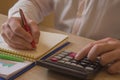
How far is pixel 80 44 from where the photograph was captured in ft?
2.82

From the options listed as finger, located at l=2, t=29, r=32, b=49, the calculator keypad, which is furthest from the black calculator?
finger, located at l=2, t=29, r=32, b=49

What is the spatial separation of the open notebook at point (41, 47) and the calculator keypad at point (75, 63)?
0.22 feet

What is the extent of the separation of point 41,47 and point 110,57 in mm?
219

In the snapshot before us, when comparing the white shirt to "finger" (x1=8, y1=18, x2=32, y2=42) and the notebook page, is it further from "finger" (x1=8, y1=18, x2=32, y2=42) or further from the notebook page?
the notebook page

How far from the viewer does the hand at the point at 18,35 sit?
74 cm

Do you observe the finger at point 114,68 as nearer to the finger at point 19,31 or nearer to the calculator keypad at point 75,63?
the calculator keypad at point 75,63

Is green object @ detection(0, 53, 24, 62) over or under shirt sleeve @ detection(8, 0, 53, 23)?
under

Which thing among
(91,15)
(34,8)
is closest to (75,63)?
(91,15)

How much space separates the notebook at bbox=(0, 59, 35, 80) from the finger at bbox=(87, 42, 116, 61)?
0.50 ft

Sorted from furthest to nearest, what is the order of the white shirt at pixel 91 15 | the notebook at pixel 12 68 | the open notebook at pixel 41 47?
the white shirt at pixel 91 15 < the open notebook at pixel 41 47 < the notebook at pixel 12 68

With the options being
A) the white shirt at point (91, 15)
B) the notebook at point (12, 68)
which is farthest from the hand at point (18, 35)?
the white shirt at point (91, 15)

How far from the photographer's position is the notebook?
575 millimetres

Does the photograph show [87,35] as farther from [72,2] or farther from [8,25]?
[8,25]

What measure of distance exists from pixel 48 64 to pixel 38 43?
193mm
